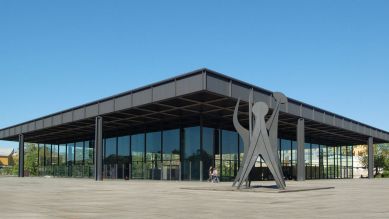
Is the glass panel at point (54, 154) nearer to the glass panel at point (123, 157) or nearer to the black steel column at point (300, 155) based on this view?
the glass panel at point (123, 157)

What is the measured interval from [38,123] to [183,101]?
87.8ft

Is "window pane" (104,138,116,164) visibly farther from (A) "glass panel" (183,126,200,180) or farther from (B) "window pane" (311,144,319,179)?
(B) "window pane" (311,144,319,179)

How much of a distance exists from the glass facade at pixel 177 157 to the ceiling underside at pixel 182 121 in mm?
833

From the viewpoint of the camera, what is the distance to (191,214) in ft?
42.3

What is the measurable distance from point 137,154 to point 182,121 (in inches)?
354

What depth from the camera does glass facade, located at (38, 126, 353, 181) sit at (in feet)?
153

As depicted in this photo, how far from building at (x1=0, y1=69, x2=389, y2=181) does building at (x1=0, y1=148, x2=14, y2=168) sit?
110m

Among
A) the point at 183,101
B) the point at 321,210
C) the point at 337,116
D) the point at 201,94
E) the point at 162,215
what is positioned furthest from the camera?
the point at 337,116

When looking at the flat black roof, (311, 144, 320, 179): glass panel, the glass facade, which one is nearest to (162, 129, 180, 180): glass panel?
the glass facade

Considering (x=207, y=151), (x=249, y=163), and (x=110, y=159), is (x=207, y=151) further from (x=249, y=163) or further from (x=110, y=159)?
(x=249, y=163)

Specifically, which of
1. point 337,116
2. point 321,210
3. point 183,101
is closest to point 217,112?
point 183,101

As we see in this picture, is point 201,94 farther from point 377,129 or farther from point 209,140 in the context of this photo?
point 377,129

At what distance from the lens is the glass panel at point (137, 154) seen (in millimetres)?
53406

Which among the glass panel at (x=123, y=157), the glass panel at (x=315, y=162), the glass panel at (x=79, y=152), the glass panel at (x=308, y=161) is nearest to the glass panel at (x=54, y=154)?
the glass panel at (x=79, y=152)
